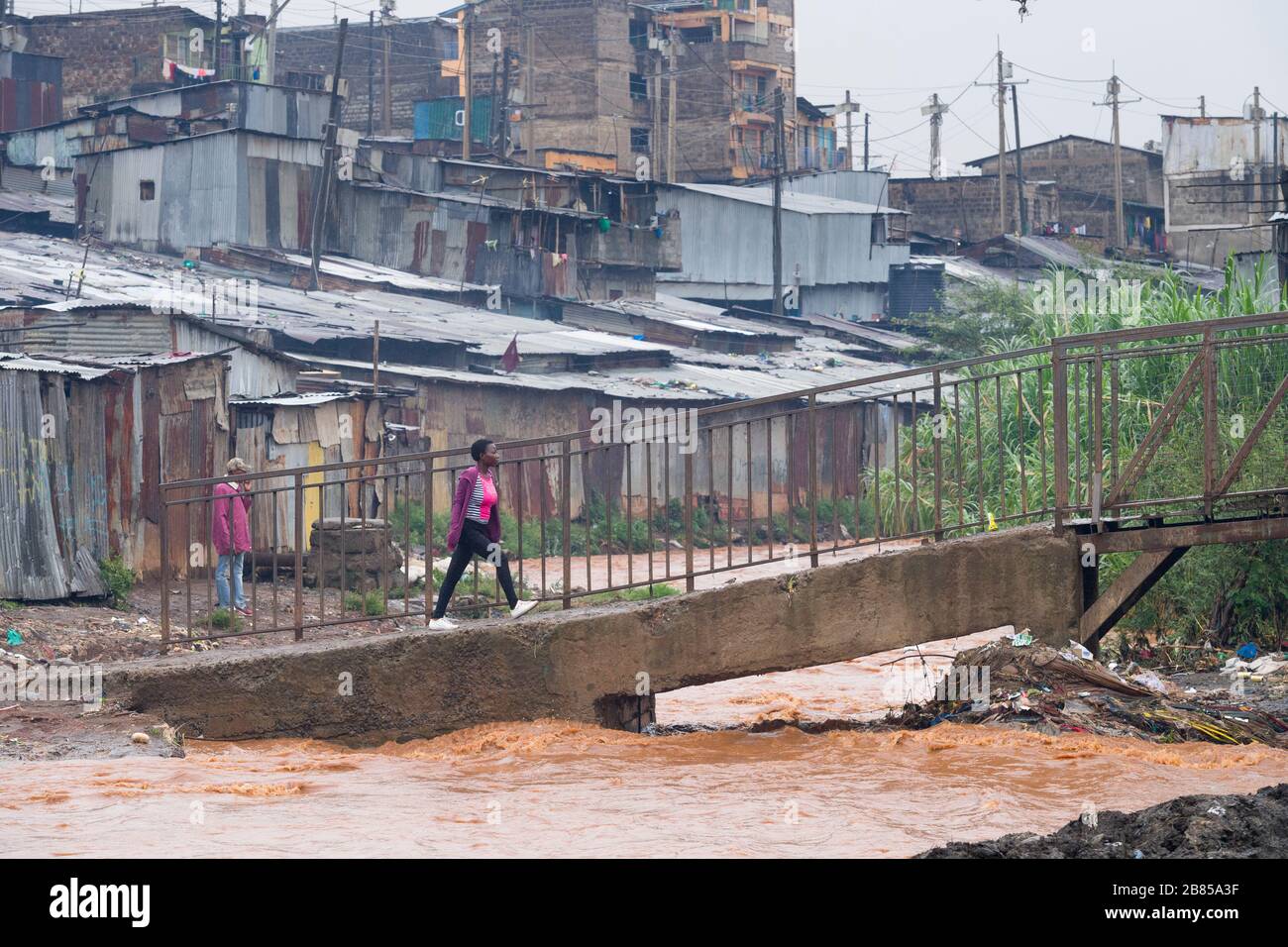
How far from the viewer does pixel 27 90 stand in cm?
4591

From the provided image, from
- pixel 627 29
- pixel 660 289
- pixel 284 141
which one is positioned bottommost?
pixel 660 289

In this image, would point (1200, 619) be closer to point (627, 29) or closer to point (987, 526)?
point (987, 526)

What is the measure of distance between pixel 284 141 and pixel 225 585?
24752 millimetres

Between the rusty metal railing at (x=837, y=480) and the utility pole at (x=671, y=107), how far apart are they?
20.4m

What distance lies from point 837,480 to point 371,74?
44077mm

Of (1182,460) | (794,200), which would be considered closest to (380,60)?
(794,200)

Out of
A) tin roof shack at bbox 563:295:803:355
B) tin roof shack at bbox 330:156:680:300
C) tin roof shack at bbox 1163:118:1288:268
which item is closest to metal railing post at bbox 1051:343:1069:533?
tin roof shack at bbox 563:295:803:355

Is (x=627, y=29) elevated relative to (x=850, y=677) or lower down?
elevated

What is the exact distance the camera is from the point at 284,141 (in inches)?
1480

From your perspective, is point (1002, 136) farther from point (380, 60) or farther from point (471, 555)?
point (471, 555)

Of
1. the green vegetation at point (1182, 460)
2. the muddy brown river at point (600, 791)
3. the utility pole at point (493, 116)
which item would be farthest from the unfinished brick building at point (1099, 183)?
the muddy brown river at point (600, 791)

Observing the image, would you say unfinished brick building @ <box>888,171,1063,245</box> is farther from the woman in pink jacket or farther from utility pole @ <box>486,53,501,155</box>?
the woman in pink jacket

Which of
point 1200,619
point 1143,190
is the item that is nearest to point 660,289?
point 1143,190

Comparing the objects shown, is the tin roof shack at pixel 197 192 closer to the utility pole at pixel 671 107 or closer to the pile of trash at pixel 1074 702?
the utility pole at pixel 671 107
